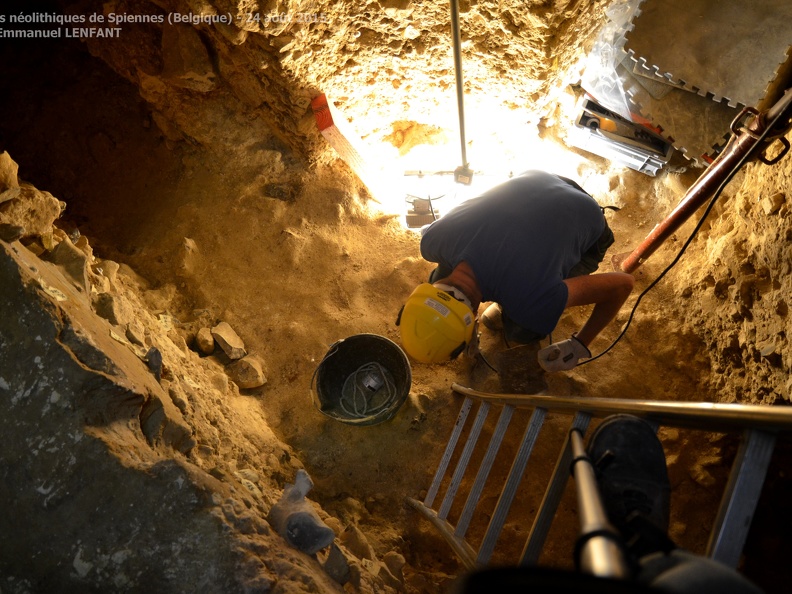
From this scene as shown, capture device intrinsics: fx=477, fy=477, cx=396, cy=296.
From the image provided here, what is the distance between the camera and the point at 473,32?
10.6ft

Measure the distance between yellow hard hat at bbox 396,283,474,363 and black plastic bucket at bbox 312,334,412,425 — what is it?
1.25ft

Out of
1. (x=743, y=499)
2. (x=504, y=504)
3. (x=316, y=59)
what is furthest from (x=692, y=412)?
(x=316, y=59)

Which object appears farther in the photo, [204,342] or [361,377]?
[361,377]

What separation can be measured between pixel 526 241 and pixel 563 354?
0.71 m

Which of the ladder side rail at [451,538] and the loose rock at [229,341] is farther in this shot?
the loose rock at [229,341]

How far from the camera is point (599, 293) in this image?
2.58m

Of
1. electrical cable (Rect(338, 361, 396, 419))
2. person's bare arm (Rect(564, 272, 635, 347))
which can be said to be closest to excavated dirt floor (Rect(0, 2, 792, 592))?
electrical cable (Rect(338, 361, 396, 419))

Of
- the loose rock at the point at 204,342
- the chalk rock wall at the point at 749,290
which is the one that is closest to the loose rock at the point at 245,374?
the loose rock at the point at 204,342

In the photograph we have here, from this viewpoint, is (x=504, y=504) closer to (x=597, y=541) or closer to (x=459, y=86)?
(x=597, y=541)

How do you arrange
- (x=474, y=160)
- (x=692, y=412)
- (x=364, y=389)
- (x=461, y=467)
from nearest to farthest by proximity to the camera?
(x=692, y=412) < (x=461, y=467) < (x=364, y=389) < (x=474, y=160)

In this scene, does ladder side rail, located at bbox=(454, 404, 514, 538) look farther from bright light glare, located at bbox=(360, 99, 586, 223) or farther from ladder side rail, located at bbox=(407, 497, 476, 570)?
bright light glare, located at bbox=(360, 99, 586, 223)

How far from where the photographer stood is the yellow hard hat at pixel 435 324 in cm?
240

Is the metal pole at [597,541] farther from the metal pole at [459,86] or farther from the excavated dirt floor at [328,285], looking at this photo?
the metal pole at [459,86]

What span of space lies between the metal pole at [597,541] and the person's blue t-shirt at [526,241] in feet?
4.76
